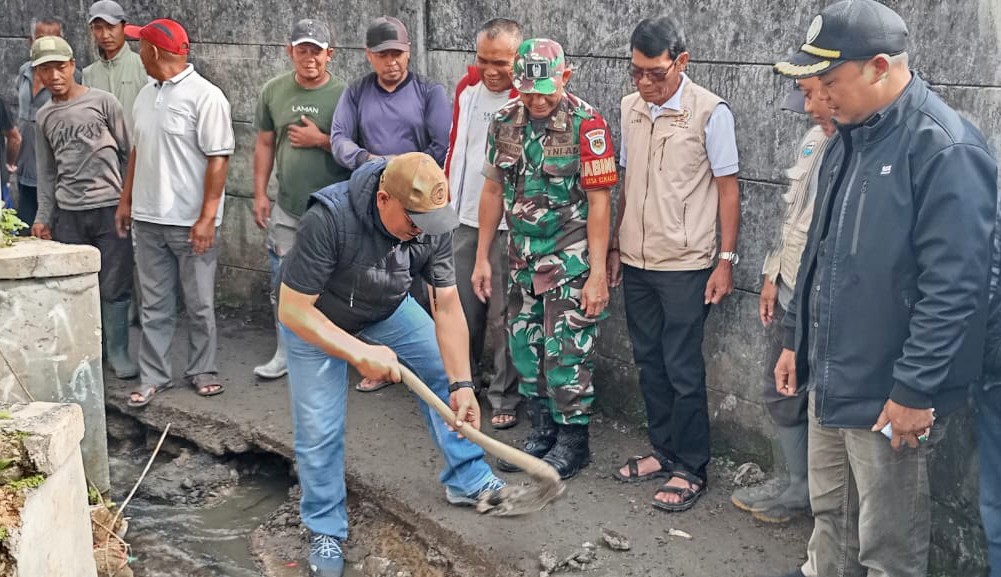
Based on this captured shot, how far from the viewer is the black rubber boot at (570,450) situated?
4879 millimetres

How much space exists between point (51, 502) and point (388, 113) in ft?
9.03

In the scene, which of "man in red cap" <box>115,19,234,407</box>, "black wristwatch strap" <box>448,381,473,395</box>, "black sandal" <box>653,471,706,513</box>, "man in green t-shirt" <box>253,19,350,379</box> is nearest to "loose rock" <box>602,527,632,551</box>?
"black sandal" <box>653,471,706,513</box>

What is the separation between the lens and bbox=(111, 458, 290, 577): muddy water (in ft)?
15.5

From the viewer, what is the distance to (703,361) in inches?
190

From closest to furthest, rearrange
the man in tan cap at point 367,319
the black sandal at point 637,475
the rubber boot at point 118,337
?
the man in tan cap at point 367,319 < the black sandal at point 637,475 < the rubber boot at point 118,337

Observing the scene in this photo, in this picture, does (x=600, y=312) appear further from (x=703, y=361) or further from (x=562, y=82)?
(x=562, y=82)

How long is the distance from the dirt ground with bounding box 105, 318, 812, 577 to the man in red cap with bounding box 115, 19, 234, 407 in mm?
279

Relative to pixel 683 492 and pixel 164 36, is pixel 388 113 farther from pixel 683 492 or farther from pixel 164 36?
pixel 683 492

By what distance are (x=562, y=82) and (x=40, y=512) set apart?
8.57 ft

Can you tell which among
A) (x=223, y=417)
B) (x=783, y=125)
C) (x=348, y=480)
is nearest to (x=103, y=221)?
(x=223, y=417)

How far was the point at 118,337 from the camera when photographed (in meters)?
6.34

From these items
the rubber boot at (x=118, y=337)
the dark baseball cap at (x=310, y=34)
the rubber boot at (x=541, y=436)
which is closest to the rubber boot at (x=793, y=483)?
the rubber boot at (x=541, y=436)

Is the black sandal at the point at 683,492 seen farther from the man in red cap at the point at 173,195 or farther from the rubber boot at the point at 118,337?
the rubber boot at the point at 118,337

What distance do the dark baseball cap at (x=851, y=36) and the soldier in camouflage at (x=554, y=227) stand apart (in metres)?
1.46
